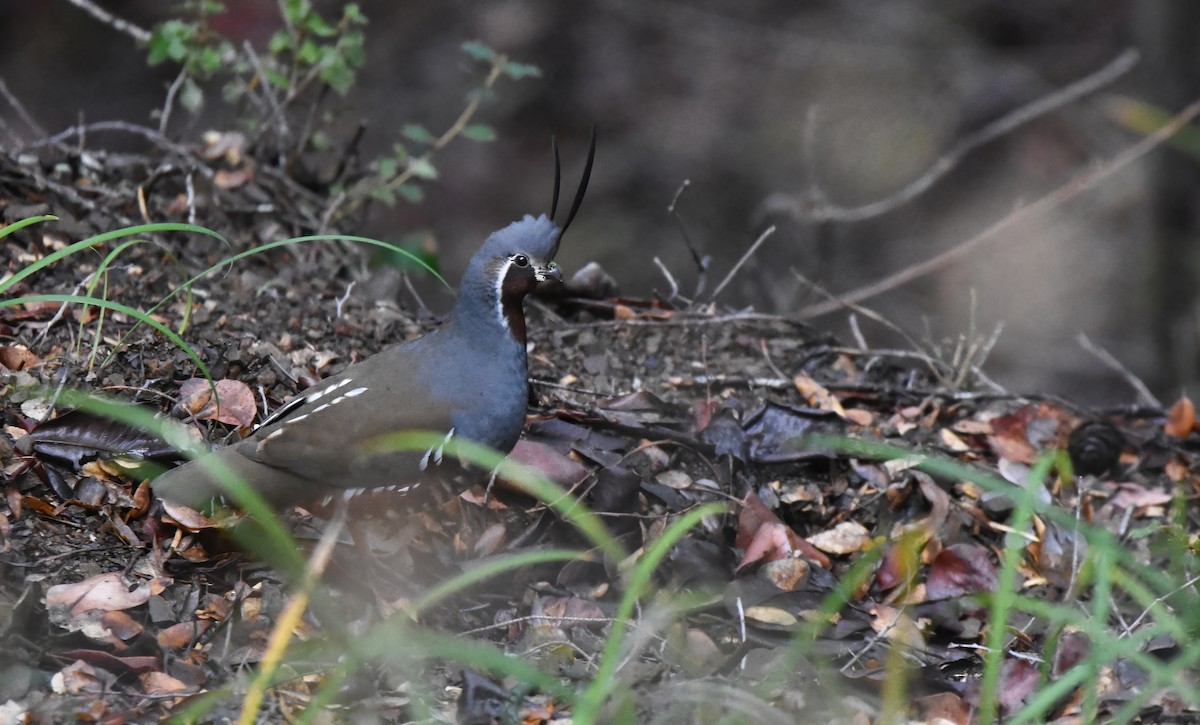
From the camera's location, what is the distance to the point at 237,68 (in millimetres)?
4973

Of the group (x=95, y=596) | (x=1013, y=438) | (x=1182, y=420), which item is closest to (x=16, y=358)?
(x=95, y=596)

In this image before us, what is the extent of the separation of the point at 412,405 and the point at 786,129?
6.27 m

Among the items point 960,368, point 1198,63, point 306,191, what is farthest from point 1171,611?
point 1198,63

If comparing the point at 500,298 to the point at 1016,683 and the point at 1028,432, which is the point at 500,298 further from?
the point at 1028,432

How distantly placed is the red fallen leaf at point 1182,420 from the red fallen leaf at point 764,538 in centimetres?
169

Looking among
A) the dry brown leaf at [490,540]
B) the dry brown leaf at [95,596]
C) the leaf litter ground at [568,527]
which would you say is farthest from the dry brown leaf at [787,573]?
the dry brown leaf at [95,596]

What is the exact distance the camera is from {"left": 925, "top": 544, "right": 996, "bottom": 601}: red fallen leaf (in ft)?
12.3

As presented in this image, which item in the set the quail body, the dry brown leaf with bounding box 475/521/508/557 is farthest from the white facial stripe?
the dry brown leaf with bounding box 475/521/508/557

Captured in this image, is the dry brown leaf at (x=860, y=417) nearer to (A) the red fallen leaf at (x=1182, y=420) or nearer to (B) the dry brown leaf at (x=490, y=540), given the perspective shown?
(A) the red fallen leaf at (x=1182, y=420)

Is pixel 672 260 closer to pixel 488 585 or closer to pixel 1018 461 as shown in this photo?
pixel 1018 461

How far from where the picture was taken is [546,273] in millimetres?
3773

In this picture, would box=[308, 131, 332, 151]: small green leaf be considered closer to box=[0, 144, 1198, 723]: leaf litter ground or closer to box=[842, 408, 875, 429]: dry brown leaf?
box=[0, 144, 1198, 723]: leaf litter ground

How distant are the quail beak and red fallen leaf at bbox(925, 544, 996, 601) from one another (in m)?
1.45

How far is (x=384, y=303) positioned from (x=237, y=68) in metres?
1.18
